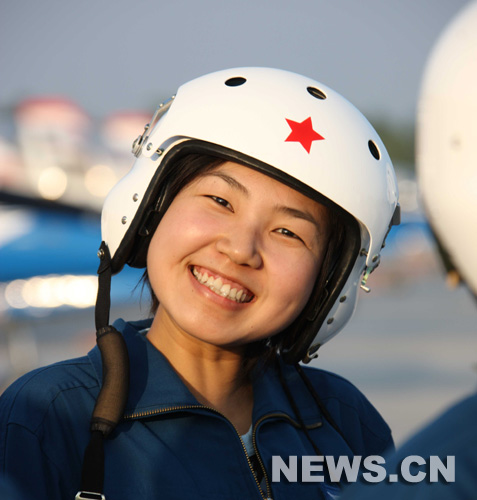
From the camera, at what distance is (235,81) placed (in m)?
2.73

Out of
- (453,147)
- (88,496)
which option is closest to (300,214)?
(88,496)

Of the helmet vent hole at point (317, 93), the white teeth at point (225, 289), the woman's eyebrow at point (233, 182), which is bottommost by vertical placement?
the white teeth at point (225, 289)

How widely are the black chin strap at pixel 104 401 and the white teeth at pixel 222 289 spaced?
310mm

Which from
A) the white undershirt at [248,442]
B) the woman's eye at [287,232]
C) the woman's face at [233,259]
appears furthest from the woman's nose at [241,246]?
the white undershirt at [248,442]

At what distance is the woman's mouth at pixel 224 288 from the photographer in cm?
241

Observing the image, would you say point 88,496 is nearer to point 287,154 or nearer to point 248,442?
point 248,442

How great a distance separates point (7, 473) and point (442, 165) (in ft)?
4.29

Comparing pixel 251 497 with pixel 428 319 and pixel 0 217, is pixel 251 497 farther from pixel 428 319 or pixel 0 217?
pixel 428 319

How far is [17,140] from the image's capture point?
12.9 meters

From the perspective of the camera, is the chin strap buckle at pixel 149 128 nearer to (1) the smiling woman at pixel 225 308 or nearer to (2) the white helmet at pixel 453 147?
(1) the smiling woman at pixel 225 308

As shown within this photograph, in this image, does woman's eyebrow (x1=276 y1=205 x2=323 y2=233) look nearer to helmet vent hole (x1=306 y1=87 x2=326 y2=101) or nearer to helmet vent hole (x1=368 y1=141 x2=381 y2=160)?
helmet vent hole (x1=368 y1=141 x2=381 y2=160)

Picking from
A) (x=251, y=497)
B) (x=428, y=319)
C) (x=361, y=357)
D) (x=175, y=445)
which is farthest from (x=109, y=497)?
(x=428, y=319)

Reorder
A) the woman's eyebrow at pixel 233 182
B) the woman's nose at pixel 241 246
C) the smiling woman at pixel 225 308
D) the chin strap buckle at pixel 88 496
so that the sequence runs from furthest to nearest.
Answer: the woman's eyebrow at pixel 233 182
the woman's nose at pixel 241 246
the smiling woman at pixel 225 308
the chin strap buckle at pixel 88 496

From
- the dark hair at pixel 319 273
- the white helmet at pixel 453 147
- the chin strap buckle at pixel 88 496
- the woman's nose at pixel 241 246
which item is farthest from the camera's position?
the dark hair at pixel 319 273
